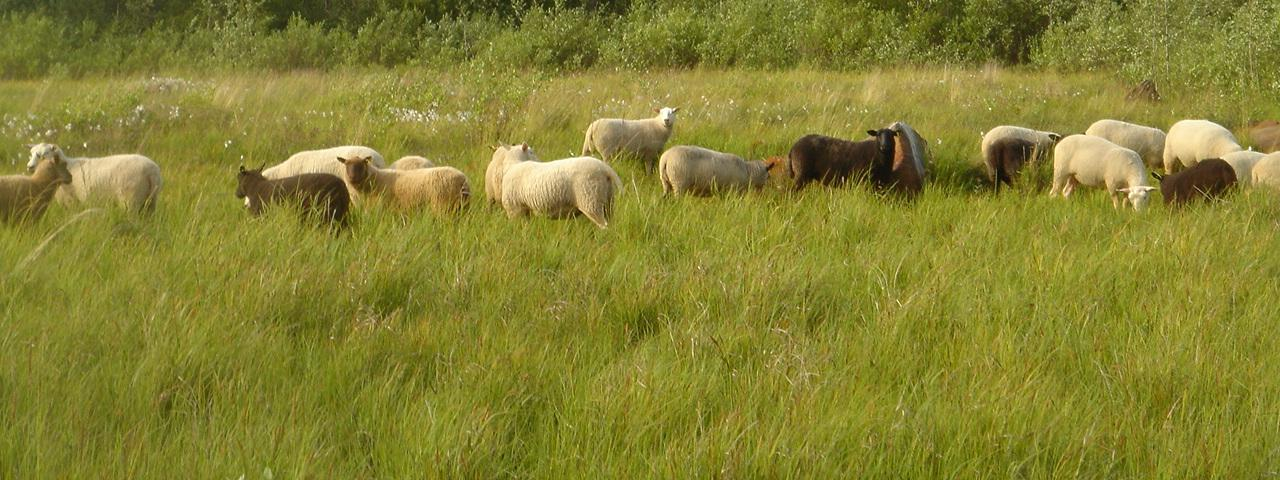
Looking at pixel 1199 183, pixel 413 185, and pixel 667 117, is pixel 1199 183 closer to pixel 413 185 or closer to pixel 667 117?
pixel 667 117

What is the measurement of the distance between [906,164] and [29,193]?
20.8ft

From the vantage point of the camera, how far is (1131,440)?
3553mm

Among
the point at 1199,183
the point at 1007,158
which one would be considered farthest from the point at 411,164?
the point at 1199,183

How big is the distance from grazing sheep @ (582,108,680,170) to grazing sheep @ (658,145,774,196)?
1.75 m

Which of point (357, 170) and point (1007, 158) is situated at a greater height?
point (357, 170)

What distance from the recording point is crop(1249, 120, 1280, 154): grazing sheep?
37.7 feet

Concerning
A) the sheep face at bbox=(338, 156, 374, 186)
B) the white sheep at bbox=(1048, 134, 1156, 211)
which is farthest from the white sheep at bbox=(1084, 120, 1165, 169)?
the sheep face at bbox=(338, 156, 374, 186)

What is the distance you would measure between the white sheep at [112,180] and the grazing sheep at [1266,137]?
10.6 m

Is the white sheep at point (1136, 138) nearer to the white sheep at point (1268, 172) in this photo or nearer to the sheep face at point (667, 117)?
the white sheep at point (1268, 172)

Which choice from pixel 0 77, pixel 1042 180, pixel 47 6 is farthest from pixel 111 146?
pixel 47 6

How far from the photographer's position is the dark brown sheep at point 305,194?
6652mm

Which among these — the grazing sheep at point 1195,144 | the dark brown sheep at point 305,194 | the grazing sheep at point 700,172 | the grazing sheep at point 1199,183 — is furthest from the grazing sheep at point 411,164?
the grazing sheep at point 1195,144

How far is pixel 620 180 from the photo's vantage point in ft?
26.0

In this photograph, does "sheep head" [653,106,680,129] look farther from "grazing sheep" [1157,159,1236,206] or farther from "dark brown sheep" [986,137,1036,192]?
"grazing sheep" [1157,159,1236,206]
